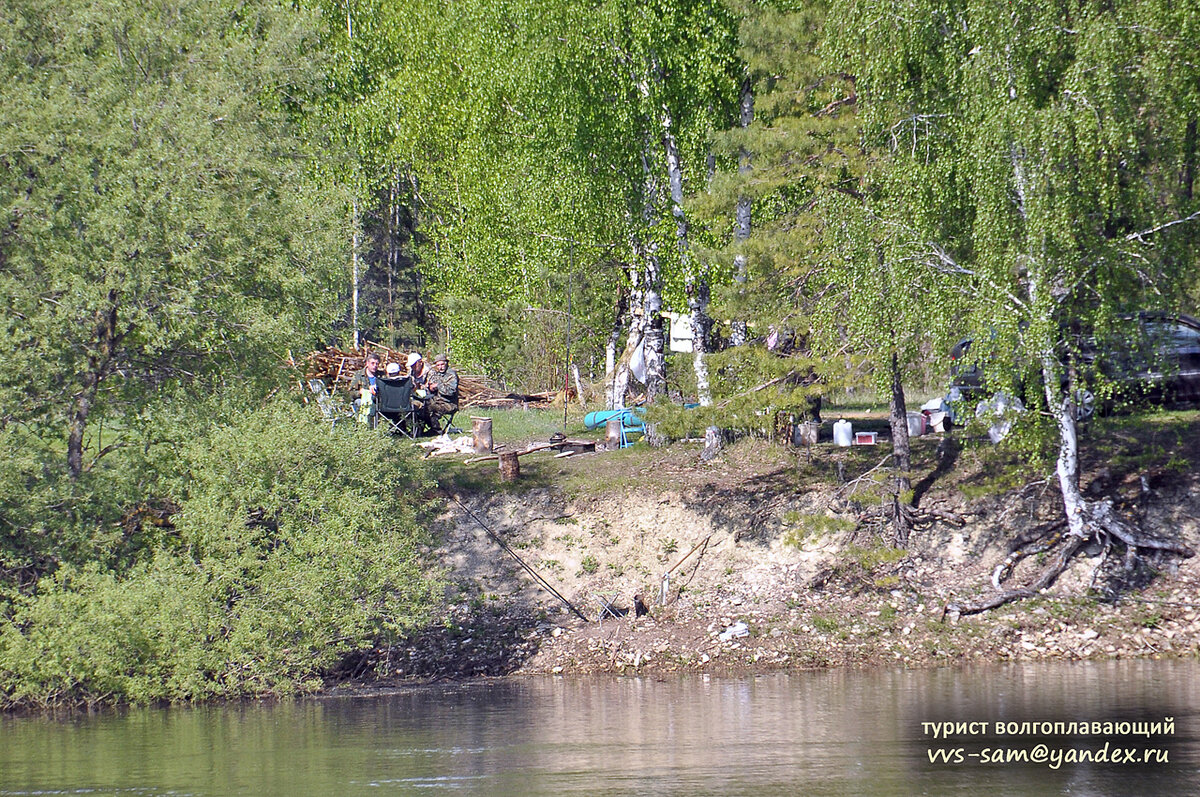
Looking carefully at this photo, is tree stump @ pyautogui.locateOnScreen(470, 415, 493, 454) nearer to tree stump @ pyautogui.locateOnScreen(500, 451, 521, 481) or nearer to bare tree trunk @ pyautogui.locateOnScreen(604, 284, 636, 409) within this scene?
tree stump @ pyautogui.locateOnScreen(500, 451, 521, 481)

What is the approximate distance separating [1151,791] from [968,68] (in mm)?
9388

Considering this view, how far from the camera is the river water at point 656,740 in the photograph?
10.3 metres

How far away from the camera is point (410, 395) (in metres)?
21.3

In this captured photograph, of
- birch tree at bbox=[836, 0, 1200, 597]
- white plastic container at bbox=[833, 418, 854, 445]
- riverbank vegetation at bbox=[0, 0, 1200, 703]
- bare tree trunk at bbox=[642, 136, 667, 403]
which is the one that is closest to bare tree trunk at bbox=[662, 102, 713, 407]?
riverbank vegetation at bbox=[0, 0, 1200, 703]

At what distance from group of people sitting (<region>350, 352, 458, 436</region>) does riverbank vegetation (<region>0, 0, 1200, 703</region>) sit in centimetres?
239

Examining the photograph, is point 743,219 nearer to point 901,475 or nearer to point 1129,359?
point 901,475

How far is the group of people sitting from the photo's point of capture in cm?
2069

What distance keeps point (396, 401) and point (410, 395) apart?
35cm

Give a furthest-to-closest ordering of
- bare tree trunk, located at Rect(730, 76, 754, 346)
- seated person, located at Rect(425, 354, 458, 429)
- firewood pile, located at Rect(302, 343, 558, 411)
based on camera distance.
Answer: firewood pile, located at Rect(302, 343, 558, 411) → seated person, located at Rect(425, 354, 458, 429) → bare tree trunk, located at Rect(730, 76, 754, 346)

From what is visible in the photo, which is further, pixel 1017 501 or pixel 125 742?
pixel 1017 501

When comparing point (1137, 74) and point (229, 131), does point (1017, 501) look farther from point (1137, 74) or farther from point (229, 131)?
point (229, 131)

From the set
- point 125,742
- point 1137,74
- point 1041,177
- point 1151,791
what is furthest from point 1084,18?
point 125,742

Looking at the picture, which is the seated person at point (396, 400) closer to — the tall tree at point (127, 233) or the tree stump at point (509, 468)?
the tree stump at point (509, 468)

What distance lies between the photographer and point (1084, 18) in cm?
1475
